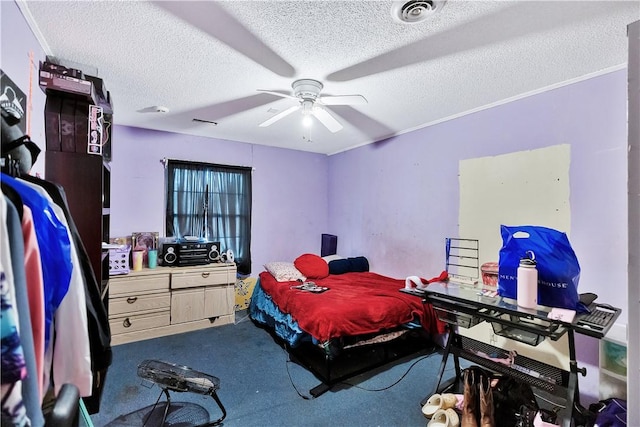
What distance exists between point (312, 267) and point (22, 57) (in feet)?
9.49

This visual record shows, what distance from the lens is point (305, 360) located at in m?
2.64

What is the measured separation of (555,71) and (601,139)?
1.84 feet

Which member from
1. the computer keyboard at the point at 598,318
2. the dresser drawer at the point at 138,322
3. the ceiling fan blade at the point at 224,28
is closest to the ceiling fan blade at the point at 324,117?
the ceiling fan blade at the point at 224,28

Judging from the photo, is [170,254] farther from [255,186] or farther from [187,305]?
[255,186]

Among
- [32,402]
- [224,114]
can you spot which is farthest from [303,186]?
[32,402]

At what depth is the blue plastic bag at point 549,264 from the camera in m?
1.50

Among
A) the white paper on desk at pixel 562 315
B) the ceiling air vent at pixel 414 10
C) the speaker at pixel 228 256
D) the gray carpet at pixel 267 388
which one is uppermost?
the ceiling air vent at pixel 414 10

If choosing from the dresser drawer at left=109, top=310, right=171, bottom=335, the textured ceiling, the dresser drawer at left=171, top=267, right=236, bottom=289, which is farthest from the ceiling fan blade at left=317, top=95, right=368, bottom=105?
the dresser drawer at left=109, top=310, right=171, bottom=335

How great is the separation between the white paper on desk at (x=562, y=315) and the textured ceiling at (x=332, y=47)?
4.74ft

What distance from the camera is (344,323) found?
229 cm

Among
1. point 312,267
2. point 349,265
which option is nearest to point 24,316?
point 312,267

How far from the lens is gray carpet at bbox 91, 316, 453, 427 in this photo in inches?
76.5

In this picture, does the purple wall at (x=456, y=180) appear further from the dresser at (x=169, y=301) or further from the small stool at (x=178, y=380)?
the small stool at (x=178, y=380)

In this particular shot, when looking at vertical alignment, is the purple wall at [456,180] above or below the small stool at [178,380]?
above
